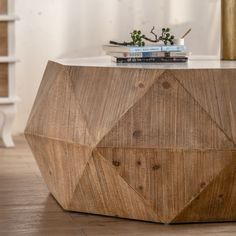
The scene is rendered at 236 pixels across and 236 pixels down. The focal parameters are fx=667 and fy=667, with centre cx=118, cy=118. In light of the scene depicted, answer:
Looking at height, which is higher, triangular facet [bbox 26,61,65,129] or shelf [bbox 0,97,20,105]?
triangular facet [bbox 26,61,65,129]

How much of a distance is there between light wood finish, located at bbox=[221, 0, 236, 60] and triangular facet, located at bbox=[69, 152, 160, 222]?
2.39 ft

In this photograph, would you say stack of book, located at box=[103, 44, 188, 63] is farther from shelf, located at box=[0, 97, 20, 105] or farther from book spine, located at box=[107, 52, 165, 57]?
shelf, located at box=[0, 97, 20, 105]

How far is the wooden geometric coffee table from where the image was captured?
5.69 feet

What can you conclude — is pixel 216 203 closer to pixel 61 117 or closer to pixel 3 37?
pixel 61 117

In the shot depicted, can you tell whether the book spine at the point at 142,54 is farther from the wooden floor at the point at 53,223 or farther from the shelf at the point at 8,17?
the shelf at the point at 8,17

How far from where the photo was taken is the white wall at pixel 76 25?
335 centimetres

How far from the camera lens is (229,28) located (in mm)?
2320

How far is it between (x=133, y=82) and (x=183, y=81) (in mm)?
133

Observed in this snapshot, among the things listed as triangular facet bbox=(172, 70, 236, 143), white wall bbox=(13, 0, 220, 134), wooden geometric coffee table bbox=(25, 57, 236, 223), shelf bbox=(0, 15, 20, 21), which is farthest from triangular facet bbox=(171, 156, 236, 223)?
white wall bbox=(13, 0, 220, 134)

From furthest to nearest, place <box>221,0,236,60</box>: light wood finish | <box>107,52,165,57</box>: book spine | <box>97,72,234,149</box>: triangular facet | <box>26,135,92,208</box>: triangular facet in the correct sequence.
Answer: <box>221,0,236,60</box>: light wood finish, <box>107,52,165,57</box>: book spine, <box>26,135,92,208</box>: triangular facet, <box>97,72,234,149</box>: triangular facet

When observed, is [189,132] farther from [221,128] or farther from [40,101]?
[40,101]

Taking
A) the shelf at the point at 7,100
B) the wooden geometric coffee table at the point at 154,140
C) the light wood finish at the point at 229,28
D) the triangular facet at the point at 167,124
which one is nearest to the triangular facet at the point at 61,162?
the wooden geometric coffee table at the point at 154,140

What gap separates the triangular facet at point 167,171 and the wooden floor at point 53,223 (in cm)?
8

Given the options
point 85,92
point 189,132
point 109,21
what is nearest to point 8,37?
point 109,21
